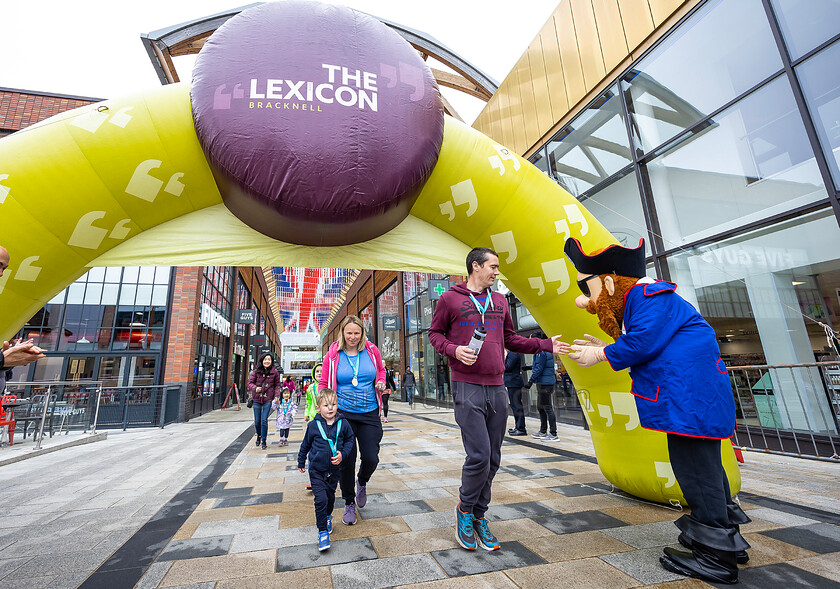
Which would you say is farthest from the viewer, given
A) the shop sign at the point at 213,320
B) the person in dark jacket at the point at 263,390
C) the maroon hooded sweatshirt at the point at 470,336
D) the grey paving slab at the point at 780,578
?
the shop sign at the point at 213,320

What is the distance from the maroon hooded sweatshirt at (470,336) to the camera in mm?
2555

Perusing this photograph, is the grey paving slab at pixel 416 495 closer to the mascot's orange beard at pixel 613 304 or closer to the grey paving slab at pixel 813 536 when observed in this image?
the mascot's orange beard at pixel 613 304

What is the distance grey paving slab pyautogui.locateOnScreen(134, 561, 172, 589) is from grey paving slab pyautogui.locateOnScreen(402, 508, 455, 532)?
4.85 ft

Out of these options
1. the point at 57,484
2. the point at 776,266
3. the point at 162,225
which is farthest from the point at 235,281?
the point at 776,266

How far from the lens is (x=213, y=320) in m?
15.9

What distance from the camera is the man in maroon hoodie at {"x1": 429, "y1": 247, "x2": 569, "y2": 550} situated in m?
2.44

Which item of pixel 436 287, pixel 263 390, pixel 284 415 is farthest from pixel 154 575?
pixel 436 287

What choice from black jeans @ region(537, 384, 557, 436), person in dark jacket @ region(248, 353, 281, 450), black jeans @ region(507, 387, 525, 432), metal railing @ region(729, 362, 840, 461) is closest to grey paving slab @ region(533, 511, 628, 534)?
metal railing @ region(729, 362, 840, 461)

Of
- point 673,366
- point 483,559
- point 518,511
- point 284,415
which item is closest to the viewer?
point 673,366

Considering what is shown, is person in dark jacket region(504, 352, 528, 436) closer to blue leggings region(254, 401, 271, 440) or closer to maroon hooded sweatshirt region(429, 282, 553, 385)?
blue leggings region(254, 401, 271, 440)

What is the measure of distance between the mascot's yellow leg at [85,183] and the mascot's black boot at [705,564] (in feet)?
12.4

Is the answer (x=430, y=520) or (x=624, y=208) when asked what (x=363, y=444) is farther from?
(x=624, y=208)

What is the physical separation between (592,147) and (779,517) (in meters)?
7.47

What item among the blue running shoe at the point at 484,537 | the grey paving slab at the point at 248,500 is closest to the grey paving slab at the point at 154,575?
the grey paving slab at the point at 248,500
